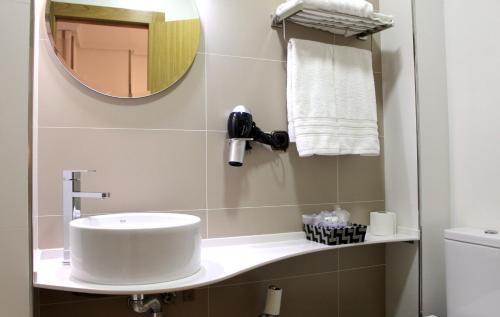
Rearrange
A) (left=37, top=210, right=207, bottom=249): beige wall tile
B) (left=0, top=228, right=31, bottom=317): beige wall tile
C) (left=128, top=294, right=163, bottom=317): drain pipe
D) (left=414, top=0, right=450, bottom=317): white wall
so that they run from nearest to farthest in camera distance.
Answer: (left=0, top=228, right=31, bottom=317): beige wall tile < (left=128, top=294, right=163, bottom=317): drain pipe < (left=37, top=210, right=207, bottom=249): beige wall tile < (left=414, top=0, right=450, bottom=317): white wall

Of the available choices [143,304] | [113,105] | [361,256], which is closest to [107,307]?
[143,304]

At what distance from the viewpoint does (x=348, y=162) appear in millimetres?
1630

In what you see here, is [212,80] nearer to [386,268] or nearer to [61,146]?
[61,146]

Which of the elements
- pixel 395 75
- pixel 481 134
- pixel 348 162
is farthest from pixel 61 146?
pixel 481 134

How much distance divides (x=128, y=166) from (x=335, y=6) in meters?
0.95

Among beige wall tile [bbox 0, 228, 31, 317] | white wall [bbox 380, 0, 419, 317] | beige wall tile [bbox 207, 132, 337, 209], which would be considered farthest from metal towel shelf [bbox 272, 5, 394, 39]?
beige wall tile [bbox 0, 228, 31, 317]

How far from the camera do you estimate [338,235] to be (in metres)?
1.37

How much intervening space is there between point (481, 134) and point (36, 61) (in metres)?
1.64

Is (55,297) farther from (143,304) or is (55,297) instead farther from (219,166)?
(219,166)

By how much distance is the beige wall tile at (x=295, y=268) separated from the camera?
4.71ft

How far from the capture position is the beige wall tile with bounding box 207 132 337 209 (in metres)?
1.39

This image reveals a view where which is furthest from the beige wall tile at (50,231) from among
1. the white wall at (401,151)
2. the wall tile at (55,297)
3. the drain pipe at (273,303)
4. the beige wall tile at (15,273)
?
the white wall at (401,151)

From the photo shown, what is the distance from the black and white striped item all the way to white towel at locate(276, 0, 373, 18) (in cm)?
82

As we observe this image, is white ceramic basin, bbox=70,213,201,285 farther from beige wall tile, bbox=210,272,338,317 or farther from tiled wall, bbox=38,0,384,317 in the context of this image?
beige wall tile, bbox=210,272,338,317
